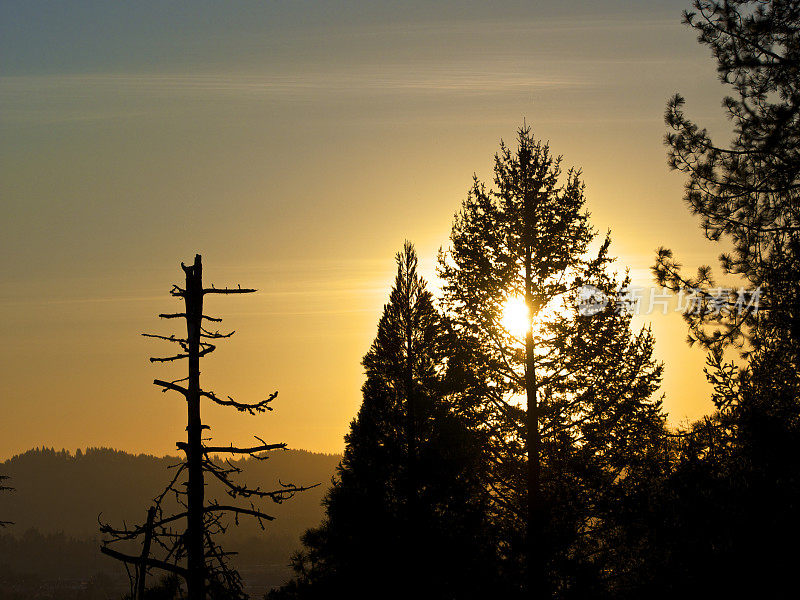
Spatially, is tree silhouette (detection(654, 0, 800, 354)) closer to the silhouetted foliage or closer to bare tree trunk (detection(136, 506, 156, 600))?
the silhouetted foliage

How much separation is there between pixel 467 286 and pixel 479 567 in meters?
6.76

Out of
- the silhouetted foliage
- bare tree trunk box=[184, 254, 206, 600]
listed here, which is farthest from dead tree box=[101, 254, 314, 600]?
the silhouetted foliage

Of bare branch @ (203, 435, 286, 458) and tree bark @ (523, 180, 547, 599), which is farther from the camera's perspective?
tree bark @ (523, 180, 547, 599)

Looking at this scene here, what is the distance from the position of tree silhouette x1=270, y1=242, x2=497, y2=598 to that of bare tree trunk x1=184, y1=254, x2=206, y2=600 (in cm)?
912

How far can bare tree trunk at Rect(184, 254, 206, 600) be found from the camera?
12.5 m

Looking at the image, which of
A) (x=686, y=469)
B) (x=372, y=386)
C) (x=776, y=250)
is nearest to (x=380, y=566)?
(x=372, y=386)

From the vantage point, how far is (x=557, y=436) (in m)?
19.8

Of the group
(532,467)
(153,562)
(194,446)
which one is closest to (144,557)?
(153,562)

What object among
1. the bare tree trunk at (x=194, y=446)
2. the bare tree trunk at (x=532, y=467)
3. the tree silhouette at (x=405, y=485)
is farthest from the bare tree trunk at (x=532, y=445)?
the bare tree trunk at (x=194, y=446)

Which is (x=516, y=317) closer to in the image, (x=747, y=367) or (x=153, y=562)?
(x=747, y=367)

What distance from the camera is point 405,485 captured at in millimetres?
25844

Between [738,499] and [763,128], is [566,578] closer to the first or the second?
[738,499]

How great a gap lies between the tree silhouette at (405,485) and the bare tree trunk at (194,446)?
9.12 m

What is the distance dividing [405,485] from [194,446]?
13.9m
